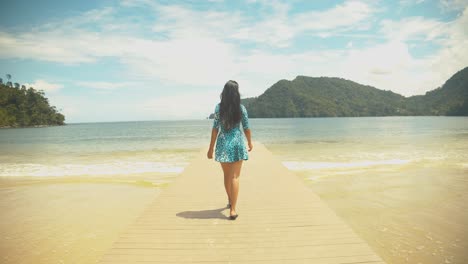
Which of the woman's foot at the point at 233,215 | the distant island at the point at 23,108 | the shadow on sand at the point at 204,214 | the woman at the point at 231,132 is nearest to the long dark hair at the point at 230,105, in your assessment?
the woman at the point at 231,132

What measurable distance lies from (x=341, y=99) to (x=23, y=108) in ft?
486

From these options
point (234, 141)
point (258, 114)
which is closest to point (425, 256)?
point (234, 141)

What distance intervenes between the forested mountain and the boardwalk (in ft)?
456

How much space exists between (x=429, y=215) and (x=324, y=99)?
154189 millimetres

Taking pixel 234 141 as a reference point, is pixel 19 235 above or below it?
below

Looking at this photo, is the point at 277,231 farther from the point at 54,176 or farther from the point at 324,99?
the point at 324,99

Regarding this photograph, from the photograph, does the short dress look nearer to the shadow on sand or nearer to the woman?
the woman

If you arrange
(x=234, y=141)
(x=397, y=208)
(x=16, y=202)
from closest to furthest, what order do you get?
1. (x=234, y=141)
2. (x=397, y=208)
3. (x=16, y=202)

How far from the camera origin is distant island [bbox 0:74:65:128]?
95.4 metres

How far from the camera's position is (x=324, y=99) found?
152500mm

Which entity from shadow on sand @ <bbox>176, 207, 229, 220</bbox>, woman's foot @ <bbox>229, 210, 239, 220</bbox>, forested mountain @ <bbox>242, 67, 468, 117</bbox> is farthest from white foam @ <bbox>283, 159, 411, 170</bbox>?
forested mountain @ <bbox>242, 67, 468, 117</bbox>

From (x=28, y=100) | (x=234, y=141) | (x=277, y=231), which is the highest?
(x=28, y=100)

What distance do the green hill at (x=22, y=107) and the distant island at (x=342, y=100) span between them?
324 ft

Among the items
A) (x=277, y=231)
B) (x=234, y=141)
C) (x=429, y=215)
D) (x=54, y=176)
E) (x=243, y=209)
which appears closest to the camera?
(x=277, y=231)
